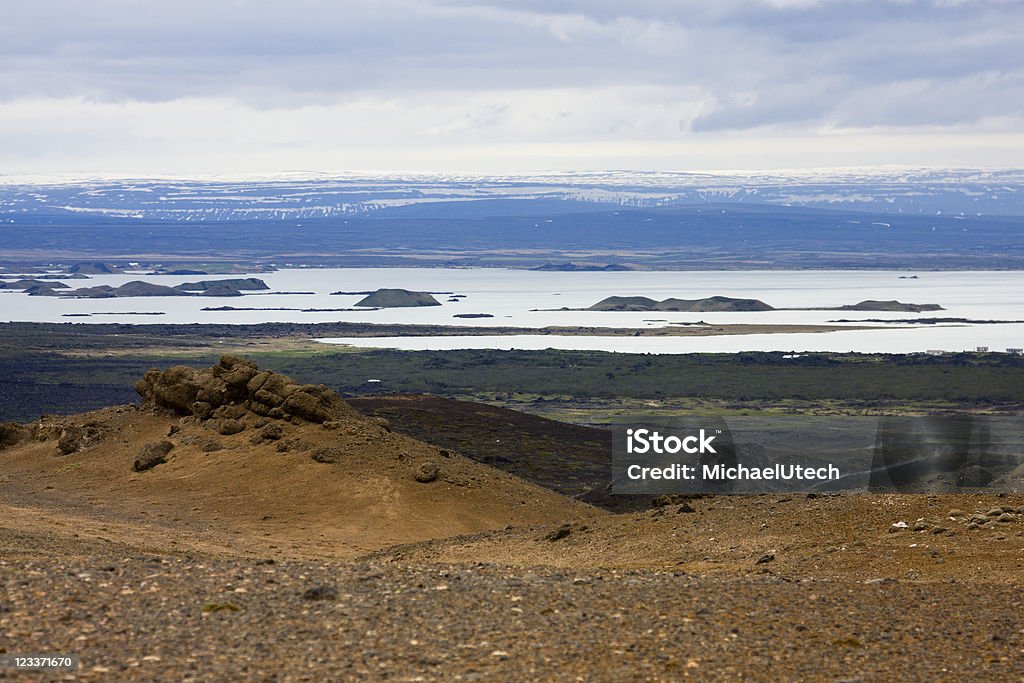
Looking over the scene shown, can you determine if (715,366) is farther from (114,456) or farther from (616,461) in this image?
(114,456)

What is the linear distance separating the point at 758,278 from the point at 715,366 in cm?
10566

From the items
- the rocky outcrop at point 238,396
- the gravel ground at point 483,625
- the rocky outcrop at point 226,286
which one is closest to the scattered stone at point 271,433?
the rocky outcrop at point 238,396

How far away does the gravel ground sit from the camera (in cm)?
873

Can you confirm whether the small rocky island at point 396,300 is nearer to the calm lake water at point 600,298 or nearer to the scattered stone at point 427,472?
the calm lake water at point 600,298

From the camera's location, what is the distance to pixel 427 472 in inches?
870

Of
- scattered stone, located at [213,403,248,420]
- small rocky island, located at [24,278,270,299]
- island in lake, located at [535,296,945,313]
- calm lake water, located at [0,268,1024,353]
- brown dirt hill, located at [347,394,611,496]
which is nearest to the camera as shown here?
scattered stone, located at [213,403,248,420]

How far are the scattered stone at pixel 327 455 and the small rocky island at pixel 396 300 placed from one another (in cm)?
10527

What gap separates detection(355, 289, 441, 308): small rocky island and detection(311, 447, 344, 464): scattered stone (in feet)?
345

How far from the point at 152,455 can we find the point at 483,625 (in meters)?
14.7

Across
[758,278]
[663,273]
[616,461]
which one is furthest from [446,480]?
[663,273]

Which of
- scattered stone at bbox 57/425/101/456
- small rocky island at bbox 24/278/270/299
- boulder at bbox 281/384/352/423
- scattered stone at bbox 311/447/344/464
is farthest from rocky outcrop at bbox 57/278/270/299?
scattered stone at bbox 311/447/344/464

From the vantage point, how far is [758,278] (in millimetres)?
177500

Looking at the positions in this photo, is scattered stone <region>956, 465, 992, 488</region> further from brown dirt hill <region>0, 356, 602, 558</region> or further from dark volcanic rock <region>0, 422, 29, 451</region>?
dark volcanic rock <region>0, 422, 29, 451</region>

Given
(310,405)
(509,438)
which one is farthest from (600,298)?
(310,405)
